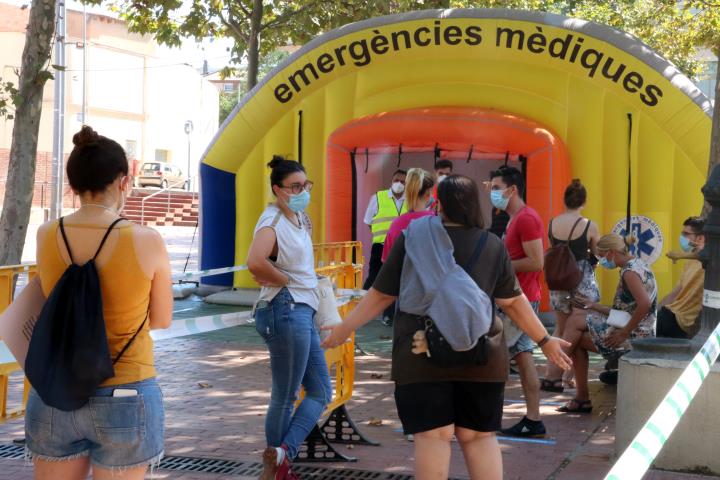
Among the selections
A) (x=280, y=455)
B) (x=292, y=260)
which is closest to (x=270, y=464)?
(x=280, y=455)

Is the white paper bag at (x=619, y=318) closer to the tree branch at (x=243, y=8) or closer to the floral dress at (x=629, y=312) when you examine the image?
the floral dress at (x=629, y=312)

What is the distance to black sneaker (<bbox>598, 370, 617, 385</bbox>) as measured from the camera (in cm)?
863

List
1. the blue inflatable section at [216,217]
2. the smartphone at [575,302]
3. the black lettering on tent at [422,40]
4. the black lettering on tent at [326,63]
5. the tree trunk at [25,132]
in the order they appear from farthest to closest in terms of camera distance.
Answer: the blue inflatable section at [216,217], the black lettering on tent at [326,63], the black lettering on tent at [422,40], the tree trunk at [25,132], the smartphone at [575,302]

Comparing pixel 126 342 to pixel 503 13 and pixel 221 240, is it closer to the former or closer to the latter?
pixel 503 13

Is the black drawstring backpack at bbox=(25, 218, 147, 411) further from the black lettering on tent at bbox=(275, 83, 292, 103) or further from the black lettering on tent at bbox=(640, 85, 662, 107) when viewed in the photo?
the black lettering on tent at bbox=(275, 83, 292, 103)

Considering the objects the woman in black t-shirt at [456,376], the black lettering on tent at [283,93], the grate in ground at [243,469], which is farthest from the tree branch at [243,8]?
the woman in black t-shirt at [456,376]

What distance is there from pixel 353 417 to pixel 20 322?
4.39 m

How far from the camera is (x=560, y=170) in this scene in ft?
41.0

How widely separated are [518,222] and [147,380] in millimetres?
4047

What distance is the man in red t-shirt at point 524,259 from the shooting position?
263 inches

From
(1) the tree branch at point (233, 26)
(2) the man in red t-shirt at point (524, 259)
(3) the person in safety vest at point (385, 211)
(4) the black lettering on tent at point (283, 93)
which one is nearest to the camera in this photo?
(2) the man in red t-shirt at point (524, 259)

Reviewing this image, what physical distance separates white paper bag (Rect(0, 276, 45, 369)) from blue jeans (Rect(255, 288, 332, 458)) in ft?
6.28

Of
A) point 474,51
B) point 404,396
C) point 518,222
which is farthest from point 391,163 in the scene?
point 404,396

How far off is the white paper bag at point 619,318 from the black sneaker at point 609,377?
1306mm
